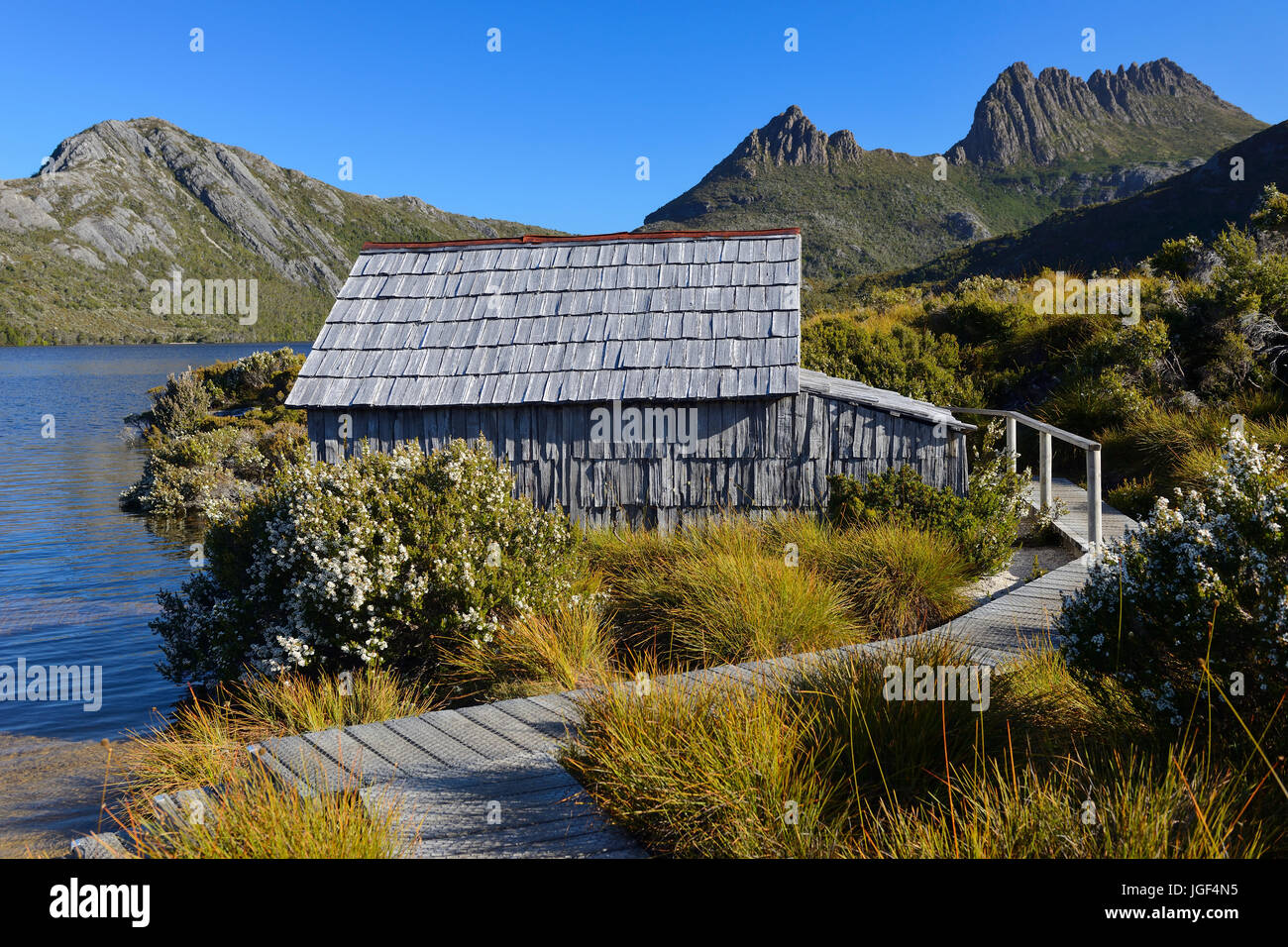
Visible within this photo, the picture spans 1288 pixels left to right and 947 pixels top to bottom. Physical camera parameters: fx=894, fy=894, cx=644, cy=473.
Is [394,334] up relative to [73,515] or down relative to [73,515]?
up

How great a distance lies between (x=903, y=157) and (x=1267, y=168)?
5720cm

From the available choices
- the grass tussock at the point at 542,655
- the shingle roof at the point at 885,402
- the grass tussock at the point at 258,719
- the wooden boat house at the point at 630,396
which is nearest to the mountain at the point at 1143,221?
the shingle roof at the point at 885,402

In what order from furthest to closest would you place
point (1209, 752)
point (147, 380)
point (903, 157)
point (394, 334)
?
1. point (903, 157)
2. point (147, 380)
3. point (394, 334)
4. point (1209, 752)

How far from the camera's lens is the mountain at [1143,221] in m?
48.3

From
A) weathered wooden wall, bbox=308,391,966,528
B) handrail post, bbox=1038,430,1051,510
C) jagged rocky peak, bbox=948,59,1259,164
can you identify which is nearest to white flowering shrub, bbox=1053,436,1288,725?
weathered wooden wall, bbox=308,391,966,528

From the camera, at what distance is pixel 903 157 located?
341 feet

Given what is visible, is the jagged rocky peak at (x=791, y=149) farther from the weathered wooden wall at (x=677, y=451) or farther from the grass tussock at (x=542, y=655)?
the grass tussock at (x=542, y=655)

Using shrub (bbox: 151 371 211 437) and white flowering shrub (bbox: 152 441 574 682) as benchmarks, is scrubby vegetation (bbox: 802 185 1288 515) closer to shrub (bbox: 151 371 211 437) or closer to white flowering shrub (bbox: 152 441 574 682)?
white flowering shrub (bbox: 152 441 574 682)

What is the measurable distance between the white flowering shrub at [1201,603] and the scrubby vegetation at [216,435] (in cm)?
724

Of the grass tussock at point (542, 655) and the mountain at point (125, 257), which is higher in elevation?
the mountain at point (125, 257)

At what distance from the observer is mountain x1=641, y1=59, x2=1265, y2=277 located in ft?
277
